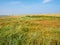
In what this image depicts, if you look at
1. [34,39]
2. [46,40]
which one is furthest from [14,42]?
[46,40]

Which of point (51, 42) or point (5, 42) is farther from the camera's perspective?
point (5, 42)

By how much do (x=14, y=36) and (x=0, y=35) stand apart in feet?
2.37

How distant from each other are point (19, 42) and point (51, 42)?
133cm

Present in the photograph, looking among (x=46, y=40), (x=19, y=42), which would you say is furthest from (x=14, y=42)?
(x=46, y=40)

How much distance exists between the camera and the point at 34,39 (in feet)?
25.0

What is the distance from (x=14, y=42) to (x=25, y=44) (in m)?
0.49

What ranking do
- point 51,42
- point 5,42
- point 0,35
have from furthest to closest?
point 0,35, point 5,42, point 51,42

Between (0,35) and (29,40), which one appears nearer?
(29,40)

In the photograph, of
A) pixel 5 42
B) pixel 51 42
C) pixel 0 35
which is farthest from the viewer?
pixel 0 35

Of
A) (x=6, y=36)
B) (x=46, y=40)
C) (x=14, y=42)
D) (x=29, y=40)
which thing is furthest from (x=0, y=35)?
(x=46, y=40)

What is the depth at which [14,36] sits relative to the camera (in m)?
8.12

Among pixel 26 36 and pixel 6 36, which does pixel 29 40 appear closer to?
pixel 26 36

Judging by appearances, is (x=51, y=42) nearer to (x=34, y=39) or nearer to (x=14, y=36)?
(x=34, y=39)

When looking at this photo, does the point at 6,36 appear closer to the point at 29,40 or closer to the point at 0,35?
the point at 0,35
